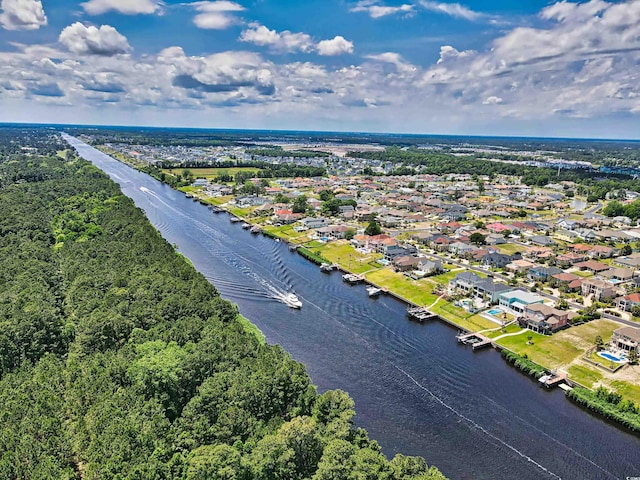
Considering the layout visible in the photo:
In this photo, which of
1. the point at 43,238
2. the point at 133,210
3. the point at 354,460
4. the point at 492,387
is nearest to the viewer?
the point at 354,460

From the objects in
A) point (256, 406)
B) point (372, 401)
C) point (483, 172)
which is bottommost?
point (372, 401)

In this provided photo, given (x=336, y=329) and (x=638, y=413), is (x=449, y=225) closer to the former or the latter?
(x=336, y=329)

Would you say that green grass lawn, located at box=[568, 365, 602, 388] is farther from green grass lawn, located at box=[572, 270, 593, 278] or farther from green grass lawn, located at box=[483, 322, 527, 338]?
green grass lawn, located at box=[572, 270, 593, 278]

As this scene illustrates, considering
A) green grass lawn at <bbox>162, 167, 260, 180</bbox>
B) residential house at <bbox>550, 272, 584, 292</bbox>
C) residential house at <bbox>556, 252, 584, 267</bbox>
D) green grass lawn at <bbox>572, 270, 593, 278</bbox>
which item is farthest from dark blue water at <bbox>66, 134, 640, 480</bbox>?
green grass lawn at <bbox>162, 167, 260, 180</bbox>

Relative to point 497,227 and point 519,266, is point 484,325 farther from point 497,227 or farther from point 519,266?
point 497,227

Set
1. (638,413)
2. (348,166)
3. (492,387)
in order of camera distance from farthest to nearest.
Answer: (348,166) < (492,387) < (638,413)

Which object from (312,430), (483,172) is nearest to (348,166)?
(483,172)

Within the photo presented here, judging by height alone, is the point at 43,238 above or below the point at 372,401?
above
